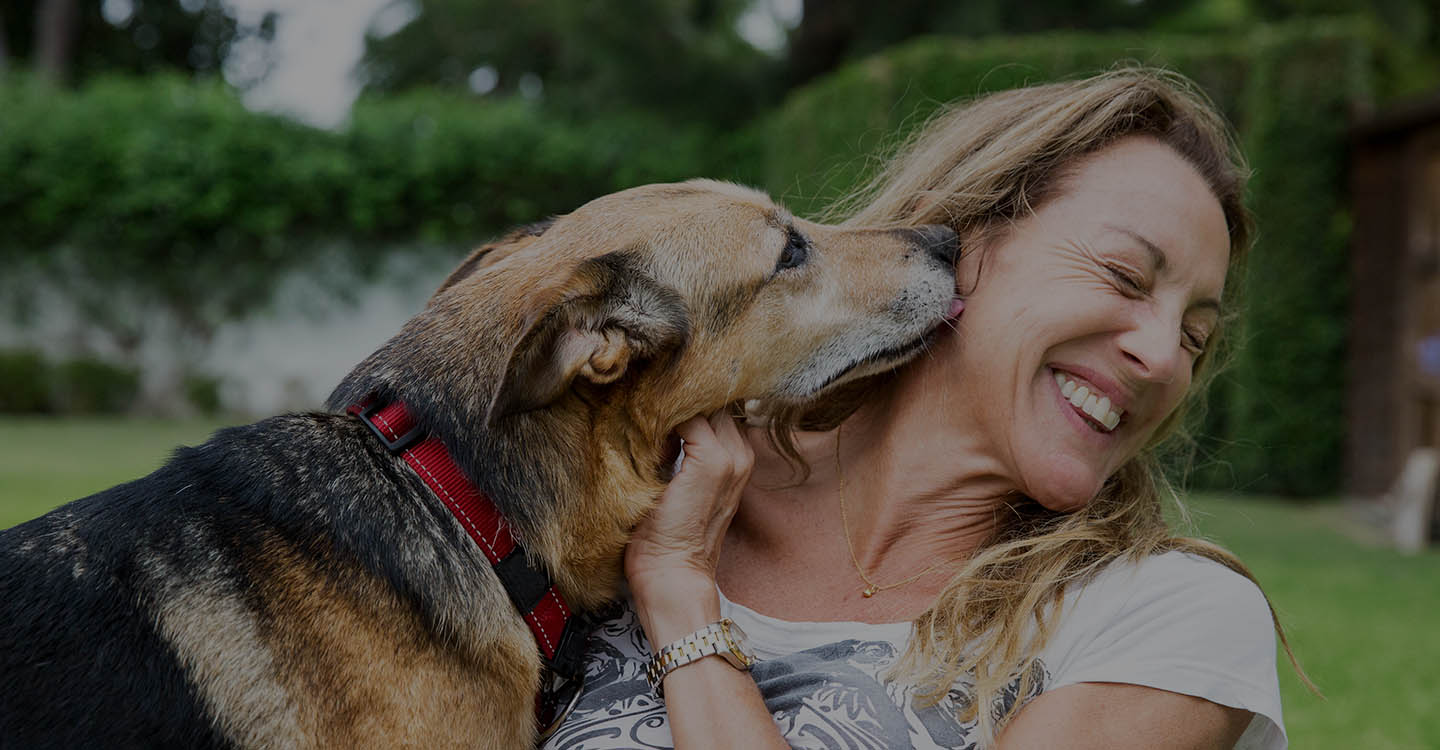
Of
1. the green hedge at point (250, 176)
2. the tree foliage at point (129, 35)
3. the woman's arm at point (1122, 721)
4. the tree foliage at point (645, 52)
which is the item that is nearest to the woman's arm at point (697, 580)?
the woman's arm at point (1122, 721)

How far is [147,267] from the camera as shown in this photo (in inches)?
778

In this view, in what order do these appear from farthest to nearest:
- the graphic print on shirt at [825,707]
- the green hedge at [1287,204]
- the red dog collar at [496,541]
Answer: the green hedge at [1287,204] → the red dog collar at [496,541] → the graphic print on shirt at [825,707]

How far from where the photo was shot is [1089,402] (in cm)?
257

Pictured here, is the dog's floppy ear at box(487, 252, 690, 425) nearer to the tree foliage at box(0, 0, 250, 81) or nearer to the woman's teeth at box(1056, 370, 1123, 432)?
the woman's teeth at box(1056, 370, 1123, 432)

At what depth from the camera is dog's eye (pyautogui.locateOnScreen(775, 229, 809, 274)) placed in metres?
2.85

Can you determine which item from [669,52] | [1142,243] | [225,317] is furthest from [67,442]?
[1142,243]

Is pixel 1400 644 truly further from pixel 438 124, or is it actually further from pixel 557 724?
pixel 438 124

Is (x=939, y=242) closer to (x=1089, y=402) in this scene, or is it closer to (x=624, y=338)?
(x=1089, y=402)

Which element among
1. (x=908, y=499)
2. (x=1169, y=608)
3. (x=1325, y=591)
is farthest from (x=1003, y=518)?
(x=1325, y=591)

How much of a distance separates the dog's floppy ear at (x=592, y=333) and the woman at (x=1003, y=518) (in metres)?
0.24

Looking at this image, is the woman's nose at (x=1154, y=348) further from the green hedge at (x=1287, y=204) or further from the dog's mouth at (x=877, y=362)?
the green hedge at (x=1287, y=204)

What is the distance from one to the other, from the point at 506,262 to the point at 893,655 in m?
1.19

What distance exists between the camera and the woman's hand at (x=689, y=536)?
2.33m

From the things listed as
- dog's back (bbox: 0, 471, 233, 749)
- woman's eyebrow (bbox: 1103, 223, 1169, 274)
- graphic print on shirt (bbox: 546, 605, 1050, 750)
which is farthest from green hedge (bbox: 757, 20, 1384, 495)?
dog's back (bbox: 0, 471, 233, 749)
